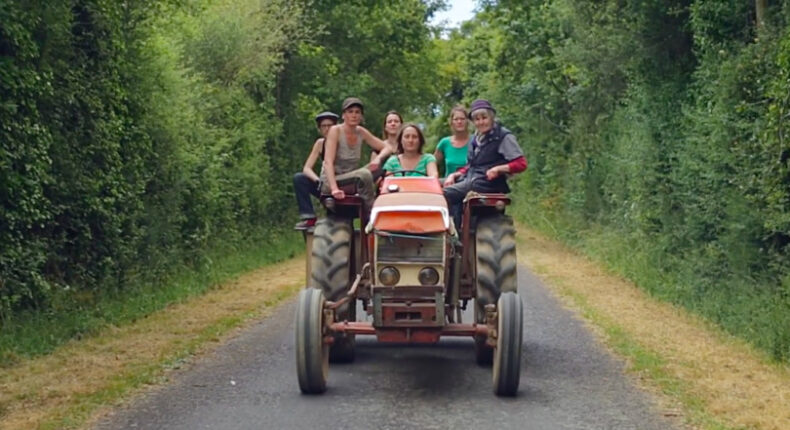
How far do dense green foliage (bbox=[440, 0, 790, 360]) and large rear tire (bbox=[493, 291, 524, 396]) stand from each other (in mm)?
3506

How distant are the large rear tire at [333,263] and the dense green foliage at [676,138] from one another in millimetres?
4354

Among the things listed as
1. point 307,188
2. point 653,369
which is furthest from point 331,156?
point 653,369

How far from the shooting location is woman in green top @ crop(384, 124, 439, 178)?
10.9 metres

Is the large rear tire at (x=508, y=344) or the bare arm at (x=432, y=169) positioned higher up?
the bare arm at (x=432, y=169)

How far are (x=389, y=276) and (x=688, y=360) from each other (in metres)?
3.49

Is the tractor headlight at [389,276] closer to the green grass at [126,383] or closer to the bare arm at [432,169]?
the bare arm at [432,169]

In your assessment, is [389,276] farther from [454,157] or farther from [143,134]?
[143,134]

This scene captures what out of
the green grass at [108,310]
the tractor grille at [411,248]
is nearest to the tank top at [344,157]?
the tractor grille at [411,248]

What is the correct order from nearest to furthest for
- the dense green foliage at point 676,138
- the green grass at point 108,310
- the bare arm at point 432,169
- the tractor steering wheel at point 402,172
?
the tractor steering wheel at point 402,172 < the bare arm at point 432,169 < the green grass at point 108,310 < the dense green foliage at point 676,138

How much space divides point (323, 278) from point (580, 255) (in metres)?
15.9

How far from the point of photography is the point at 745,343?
12.0 m

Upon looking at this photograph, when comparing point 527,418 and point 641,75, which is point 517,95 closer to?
point 641,75

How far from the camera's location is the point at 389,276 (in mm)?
9281

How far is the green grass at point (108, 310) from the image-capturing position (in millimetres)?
11266
